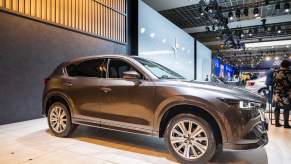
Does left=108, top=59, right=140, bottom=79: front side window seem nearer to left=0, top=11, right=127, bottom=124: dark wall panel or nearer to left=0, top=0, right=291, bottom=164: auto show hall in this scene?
left=0, top=0, right=291, bottom=164: auto show hall

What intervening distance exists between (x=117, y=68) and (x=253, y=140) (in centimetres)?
200

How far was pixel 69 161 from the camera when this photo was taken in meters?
2.58

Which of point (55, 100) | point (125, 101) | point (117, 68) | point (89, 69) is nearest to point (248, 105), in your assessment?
point (125, 101)

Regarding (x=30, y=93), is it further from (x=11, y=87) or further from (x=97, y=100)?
(x=97, y=100)

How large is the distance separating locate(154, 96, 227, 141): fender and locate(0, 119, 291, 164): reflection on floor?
507 millimetres

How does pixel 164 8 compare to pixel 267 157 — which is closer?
pixel 267 157

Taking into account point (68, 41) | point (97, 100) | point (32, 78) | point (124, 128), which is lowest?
point (124, 128)

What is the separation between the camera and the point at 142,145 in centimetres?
325

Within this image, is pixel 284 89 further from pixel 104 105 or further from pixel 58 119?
pixel 58 119

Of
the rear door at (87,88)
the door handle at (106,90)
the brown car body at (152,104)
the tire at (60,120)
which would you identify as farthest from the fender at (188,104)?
the tire at (60,120)

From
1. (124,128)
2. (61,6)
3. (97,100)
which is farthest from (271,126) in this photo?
(61,6)

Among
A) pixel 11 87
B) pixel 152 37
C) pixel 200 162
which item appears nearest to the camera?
pixel 200 162

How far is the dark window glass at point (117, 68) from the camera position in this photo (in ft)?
10.3

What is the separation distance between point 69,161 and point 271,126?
4.17 meters
